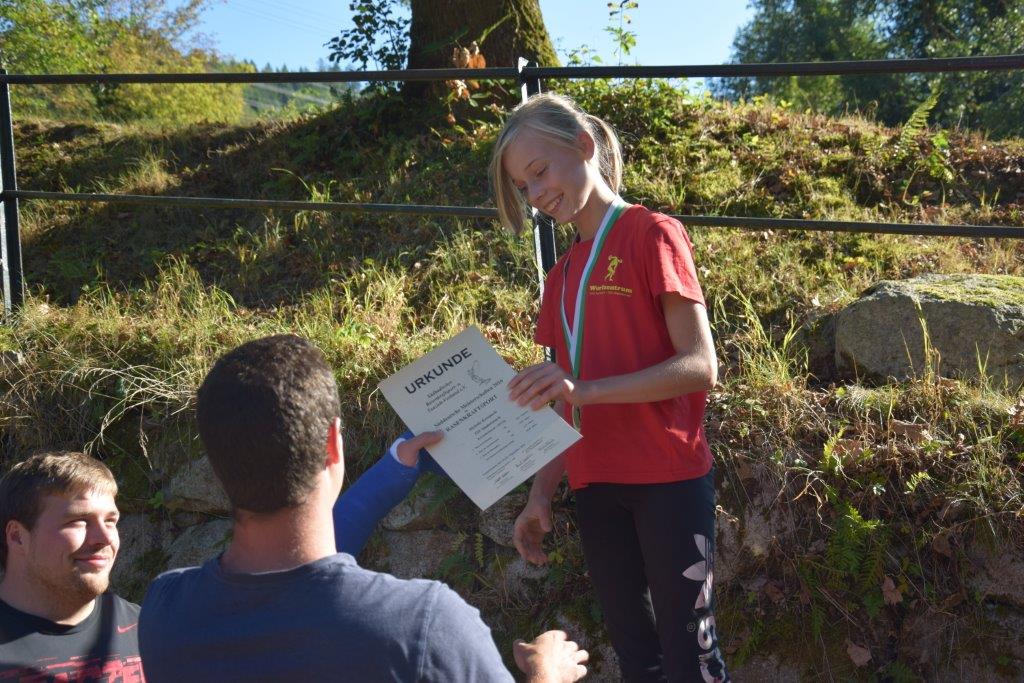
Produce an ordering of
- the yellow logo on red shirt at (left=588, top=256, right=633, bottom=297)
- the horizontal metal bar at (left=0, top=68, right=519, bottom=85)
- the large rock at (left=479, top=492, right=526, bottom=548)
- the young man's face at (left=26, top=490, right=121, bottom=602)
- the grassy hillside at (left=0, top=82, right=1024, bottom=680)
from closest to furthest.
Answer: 1. the yellow logo on red shirt at (left=588, top=256, right=633, bottom=297)
2. the young man's face at (left=26, top=490, right=121, bottom=602)
3. the grassy hillside at (left=0, top=82, right=1024, bottom=680)
4. the large rock at (left=479, top=492, right=526, bottom=548)
5. the horizontal metal bar at (left=0, top=68, right=519, bottom=85)

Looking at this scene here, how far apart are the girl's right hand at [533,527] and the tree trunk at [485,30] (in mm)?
4871

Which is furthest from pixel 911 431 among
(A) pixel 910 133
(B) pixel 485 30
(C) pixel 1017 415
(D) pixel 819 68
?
(B) pixel 485 30

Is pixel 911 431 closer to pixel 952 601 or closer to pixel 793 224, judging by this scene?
pixel 952 601

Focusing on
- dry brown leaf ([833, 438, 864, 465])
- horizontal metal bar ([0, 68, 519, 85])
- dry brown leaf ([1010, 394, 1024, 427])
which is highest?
horizontal metal bar ([0, 68, 519, 85])

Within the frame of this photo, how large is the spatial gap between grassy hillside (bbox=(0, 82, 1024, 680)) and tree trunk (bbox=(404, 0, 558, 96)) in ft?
1.65

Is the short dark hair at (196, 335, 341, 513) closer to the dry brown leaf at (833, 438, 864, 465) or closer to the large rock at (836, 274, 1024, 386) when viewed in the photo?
the dry brown leaf at (833, 438, 864, 465)

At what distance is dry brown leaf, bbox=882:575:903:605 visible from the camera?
2.98 metres

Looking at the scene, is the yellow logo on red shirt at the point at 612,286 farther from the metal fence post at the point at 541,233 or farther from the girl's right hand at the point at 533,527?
the metal fence post at the point at 541,233

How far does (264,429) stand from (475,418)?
0.79 meters

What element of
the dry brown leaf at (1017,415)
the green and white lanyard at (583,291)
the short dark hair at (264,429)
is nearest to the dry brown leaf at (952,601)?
the dry brown leaf at (1017,415)

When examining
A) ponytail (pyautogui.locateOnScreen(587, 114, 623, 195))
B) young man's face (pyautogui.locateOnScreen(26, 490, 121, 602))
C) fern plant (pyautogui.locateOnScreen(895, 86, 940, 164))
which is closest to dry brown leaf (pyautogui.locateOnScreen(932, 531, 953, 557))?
ponytail (pyautogui.locateOnScreen(587, 114, 623, 195))

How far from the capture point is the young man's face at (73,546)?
2.42m

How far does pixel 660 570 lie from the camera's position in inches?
86.5

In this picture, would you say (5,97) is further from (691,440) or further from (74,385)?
(691,440)
